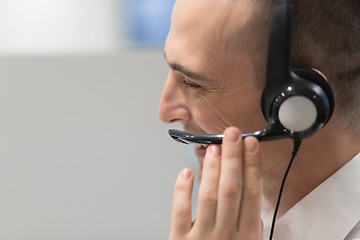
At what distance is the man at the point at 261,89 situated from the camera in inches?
35.2

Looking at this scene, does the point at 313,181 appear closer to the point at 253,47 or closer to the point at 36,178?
the point at 253,47

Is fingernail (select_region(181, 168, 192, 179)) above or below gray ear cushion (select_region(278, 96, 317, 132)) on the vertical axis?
below

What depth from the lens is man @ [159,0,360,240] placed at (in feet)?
2.93

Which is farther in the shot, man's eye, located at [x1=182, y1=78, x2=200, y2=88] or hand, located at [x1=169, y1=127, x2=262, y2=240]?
man's eye, located at [x1=182, y1=78, x2=200, y2=88]

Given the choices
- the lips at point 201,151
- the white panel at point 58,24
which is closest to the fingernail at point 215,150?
the lips at point 201,151

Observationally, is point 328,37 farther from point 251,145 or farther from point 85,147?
point 85,147

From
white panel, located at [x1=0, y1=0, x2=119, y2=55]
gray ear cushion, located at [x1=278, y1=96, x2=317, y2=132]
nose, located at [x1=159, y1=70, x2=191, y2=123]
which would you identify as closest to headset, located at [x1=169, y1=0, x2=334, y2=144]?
gray ear cushion, located at [x1=278, y1=96, x2=317, y2=132]

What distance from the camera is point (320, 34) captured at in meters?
0.91

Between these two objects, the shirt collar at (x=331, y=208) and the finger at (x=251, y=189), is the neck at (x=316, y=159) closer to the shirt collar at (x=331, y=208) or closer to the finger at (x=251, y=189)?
the shirt collar at (x=331, y=208)

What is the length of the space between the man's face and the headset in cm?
10

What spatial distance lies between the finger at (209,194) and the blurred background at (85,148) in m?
1.30

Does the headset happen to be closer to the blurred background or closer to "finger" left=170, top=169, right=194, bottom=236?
"finger" left=170, top=169, right=194, bottom=236

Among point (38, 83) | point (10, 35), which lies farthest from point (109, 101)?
point (10, 35)

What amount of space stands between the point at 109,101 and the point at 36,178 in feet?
1.44
